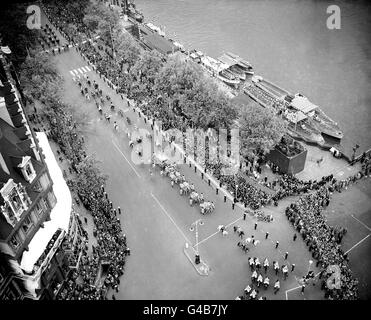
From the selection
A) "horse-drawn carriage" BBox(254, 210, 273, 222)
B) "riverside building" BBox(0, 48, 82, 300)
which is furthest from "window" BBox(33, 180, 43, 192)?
"horse-drawn carriage" BBox(254, 210, 273, 222)

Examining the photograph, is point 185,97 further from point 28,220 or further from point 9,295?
point 9,295

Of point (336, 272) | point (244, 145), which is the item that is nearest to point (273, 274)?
point (336, 272)

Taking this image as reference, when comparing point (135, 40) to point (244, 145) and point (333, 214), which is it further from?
point (333, 214)

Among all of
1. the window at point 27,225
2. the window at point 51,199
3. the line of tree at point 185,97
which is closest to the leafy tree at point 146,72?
the line of tree at point 185,97

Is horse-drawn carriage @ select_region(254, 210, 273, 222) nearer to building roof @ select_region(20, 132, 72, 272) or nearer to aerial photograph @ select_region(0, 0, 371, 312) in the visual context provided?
aerial photograph @ select_region(0, 0, 371, 312)

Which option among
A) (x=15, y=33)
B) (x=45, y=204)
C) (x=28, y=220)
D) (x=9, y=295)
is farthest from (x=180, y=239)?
(x=15, y=33)
